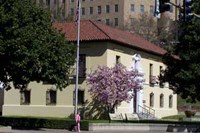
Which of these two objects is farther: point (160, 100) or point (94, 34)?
point (160, 100)

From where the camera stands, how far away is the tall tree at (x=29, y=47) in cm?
3488

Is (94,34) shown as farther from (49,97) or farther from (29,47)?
(29,47)

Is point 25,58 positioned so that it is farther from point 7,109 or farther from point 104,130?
point 7,109

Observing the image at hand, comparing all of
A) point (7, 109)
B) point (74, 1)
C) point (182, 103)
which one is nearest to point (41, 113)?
point (7, 109)

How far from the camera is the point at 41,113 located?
178ft

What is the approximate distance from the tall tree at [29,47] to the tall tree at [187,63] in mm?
7634

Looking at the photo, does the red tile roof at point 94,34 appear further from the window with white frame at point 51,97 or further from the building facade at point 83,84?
the window with white frame at point 51,97

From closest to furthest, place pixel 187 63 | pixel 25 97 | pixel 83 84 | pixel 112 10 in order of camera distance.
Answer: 1. pixel 187 63
2. pixel 83 84
3. pixel 25 97
4. pixel 112 10

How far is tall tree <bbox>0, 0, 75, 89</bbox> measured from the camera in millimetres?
34875

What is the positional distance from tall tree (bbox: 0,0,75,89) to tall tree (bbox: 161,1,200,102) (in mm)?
7634

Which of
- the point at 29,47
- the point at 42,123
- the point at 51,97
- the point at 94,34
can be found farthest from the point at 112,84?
the point at 29,47

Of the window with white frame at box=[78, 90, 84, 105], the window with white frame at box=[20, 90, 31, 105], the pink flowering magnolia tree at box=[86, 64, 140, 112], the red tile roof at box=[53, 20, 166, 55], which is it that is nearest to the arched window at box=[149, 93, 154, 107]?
the red tile roof at box=[53, 20, 166, 55]

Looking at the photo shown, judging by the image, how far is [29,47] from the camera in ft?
117

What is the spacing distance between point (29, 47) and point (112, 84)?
13849 millimetres
